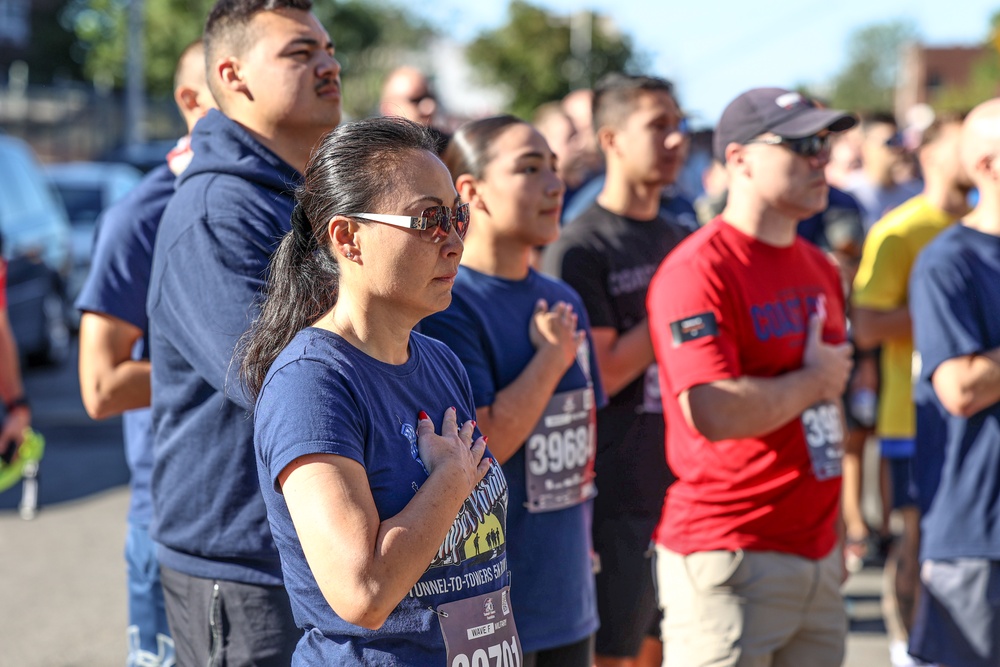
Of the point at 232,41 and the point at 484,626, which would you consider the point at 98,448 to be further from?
the point at 484,626

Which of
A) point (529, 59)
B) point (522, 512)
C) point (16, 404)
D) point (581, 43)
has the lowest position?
point (522, 512)

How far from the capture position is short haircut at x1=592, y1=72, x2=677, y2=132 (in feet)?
14.6

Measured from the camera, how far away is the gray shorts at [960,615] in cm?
358

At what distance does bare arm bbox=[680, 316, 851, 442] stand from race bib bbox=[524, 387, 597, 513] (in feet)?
0.93

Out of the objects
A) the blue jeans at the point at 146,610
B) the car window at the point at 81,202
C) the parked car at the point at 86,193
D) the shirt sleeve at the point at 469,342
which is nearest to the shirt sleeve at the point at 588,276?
the shirt sleeve at the point at 469,342

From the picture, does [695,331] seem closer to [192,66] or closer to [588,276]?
[588,276]

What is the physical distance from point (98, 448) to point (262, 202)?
283 inches

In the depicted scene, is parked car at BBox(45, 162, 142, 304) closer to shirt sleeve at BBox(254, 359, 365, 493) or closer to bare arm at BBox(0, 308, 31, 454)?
bare arm at BBox(0, 308, 31, 454)

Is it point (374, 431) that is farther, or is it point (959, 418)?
point (959, 418)

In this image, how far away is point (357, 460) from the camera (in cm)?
200

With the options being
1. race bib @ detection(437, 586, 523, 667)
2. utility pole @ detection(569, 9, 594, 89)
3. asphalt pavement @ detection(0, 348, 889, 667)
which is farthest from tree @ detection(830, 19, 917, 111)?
race bib @ detection(437, 586, 523, 667)

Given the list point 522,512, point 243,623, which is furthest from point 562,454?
point 243,623

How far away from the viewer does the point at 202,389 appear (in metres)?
2.82

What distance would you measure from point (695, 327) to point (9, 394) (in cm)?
257
